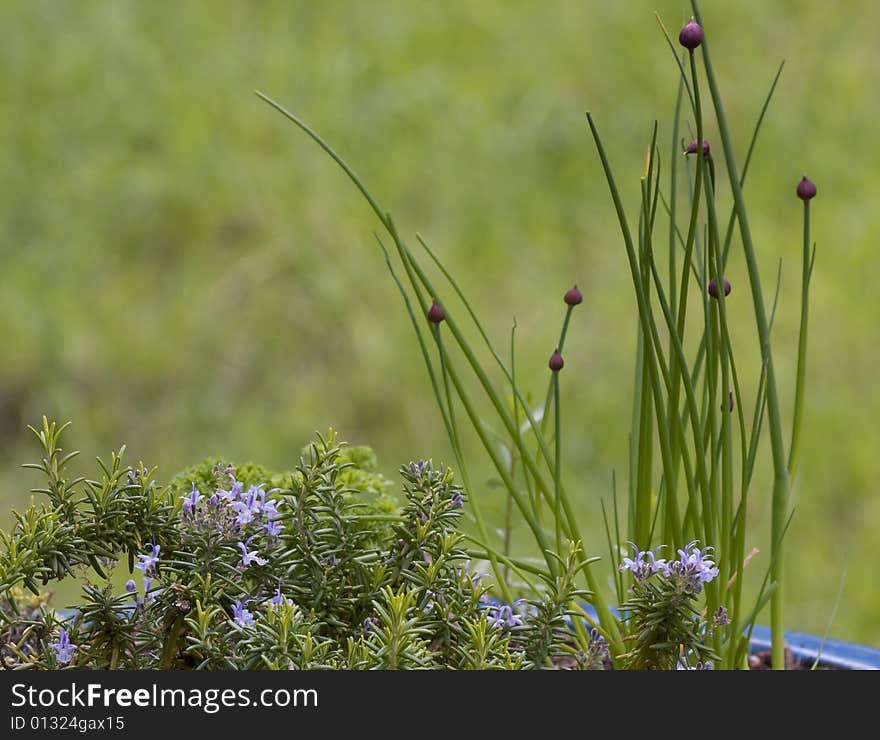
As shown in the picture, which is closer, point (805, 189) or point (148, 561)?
point (148, 561)

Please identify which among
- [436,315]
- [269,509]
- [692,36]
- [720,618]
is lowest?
[720,618]

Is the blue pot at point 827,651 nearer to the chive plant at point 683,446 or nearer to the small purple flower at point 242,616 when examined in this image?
the chive plant at point 683,446

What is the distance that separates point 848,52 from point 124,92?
2.26 meters

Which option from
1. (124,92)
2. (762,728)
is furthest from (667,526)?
(124,92)

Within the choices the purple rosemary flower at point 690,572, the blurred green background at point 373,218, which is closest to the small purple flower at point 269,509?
the purple rosemary flower at point 690,572

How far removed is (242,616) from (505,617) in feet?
0.77

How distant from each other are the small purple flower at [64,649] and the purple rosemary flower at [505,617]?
12.8 inches

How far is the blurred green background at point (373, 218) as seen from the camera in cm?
286

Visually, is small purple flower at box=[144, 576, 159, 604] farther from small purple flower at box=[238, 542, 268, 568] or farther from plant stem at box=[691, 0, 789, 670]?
plant stem at box=[691, 0, 789, 670]

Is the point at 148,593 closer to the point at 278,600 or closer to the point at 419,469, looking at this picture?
the point at 278,600

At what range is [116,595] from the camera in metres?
0.93

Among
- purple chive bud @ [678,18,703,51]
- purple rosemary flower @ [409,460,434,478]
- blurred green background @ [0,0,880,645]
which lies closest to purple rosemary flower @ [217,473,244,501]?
purple rosemary flower @ [409,460,434,478]

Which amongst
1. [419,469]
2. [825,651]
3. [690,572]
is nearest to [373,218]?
[825,651]

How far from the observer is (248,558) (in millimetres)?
908
